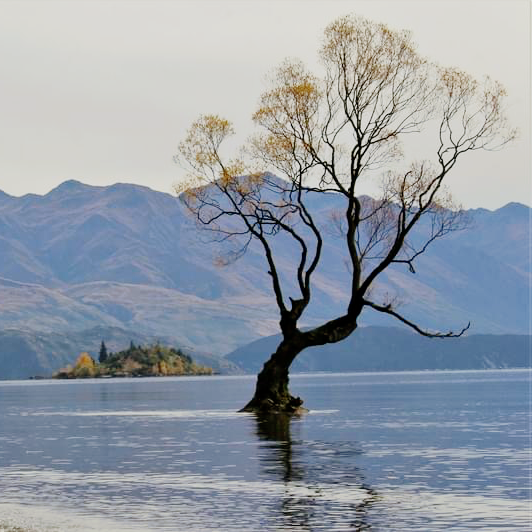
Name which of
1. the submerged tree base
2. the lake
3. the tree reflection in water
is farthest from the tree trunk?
the tree reflection in water

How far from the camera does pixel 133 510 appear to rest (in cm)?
3600

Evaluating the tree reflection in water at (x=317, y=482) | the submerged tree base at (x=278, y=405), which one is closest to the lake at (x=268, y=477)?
the tree reflection in water at (x=317, y=482)

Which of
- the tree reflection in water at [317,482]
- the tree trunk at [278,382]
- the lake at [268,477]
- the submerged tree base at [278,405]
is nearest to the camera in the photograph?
the tree reflection in water at [317,482]

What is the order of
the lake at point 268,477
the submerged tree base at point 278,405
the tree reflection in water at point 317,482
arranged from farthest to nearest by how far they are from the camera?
the submerged tree base at point 278,405 → the lake at point 268,477 → the tree reflection in water at point 317,482

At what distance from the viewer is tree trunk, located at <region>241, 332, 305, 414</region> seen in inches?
3504

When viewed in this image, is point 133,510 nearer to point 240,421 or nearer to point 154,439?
point 154,439

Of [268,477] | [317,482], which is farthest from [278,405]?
[317,482]

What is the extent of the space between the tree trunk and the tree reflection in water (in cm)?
2035

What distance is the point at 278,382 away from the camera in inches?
3561

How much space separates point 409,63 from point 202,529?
5971 centimetres

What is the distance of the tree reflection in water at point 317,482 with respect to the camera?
Result: 33656mm

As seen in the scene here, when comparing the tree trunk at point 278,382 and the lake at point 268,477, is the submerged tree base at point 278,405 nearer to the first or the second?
the tree trunk at point 278,382

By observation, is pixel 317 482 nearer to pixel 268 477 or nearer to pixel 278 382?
pixel 268 477

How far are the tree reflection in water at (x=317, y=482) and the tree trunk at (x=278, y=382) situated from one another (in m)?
20.4
